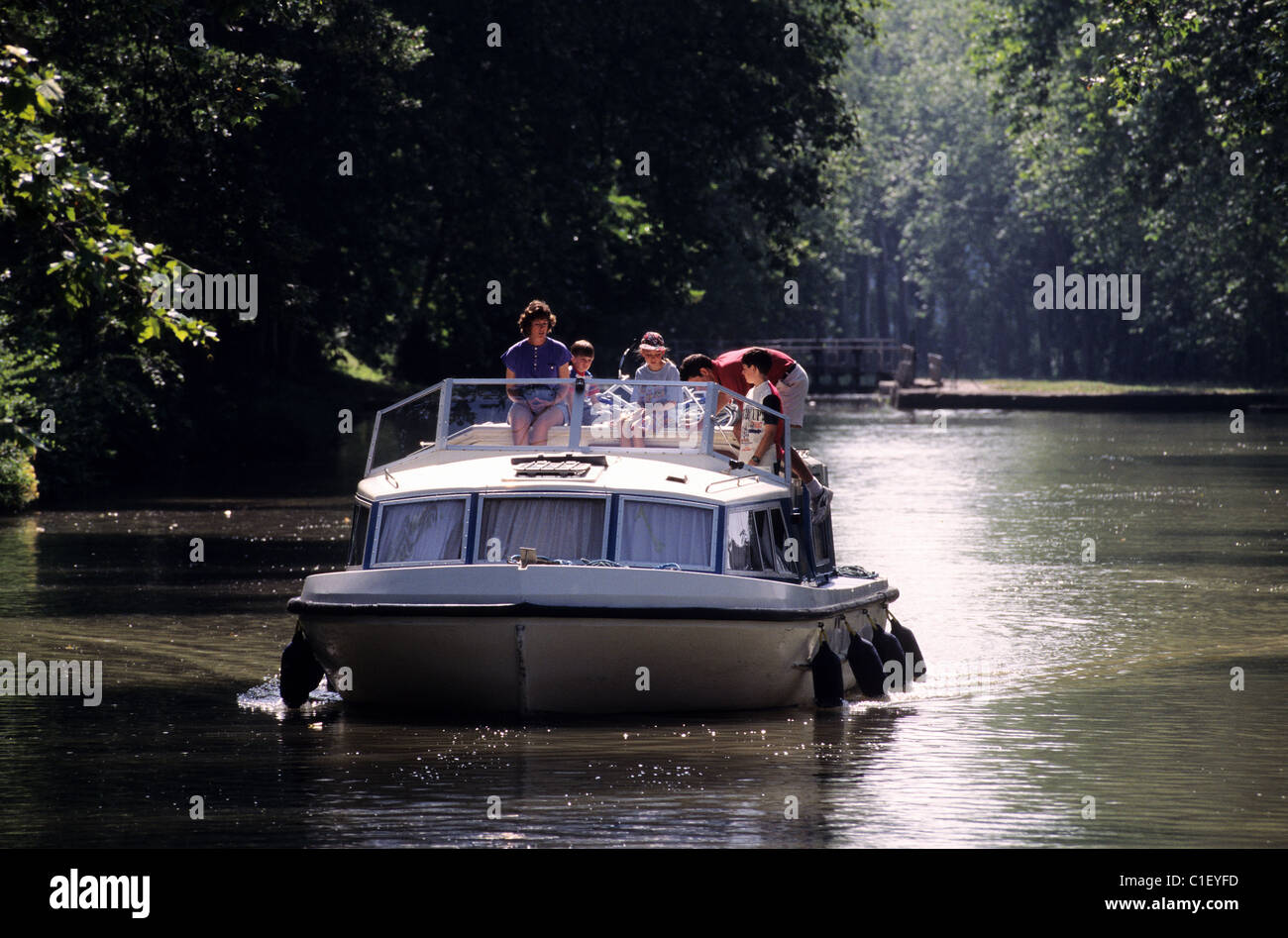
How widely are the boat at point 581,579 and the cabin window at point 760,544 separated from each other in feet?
0.06

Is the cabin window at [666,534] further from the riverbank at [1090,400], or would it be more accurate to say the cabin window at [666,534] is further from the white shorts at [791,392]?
the riverbank at [1090,400]

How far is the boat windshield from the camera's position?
15789 mm

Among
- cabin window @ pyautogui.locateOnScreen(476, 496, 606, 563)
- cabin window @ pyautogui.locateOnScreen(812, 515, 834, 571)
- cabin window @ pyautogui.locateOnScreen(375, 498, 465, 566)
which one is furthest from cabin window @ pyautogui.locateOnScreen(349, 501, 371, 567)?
cabin window @ pyautogui.locateOnScreen(812, 515, 834, 571)

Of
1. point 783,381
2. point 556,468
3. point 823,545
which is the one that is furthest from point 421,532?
point 823,545

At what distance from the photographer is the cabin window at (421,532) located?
1470 cm

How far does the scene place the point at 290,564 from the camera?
80.8 feet

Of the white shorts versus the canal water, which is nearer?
the canal water

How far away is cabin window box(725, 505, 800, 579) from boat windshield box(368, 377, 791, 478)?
651mm

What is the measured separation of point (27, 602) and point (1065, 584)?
450 inches

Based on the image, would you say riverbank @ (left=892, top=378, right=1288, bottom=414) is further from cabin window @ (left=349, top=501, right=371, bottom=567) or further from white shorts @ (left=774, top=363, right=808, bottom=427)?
cabin window @ (left=349, top=501, right=371, bottom=567)

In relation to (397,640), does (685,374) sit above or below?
above
